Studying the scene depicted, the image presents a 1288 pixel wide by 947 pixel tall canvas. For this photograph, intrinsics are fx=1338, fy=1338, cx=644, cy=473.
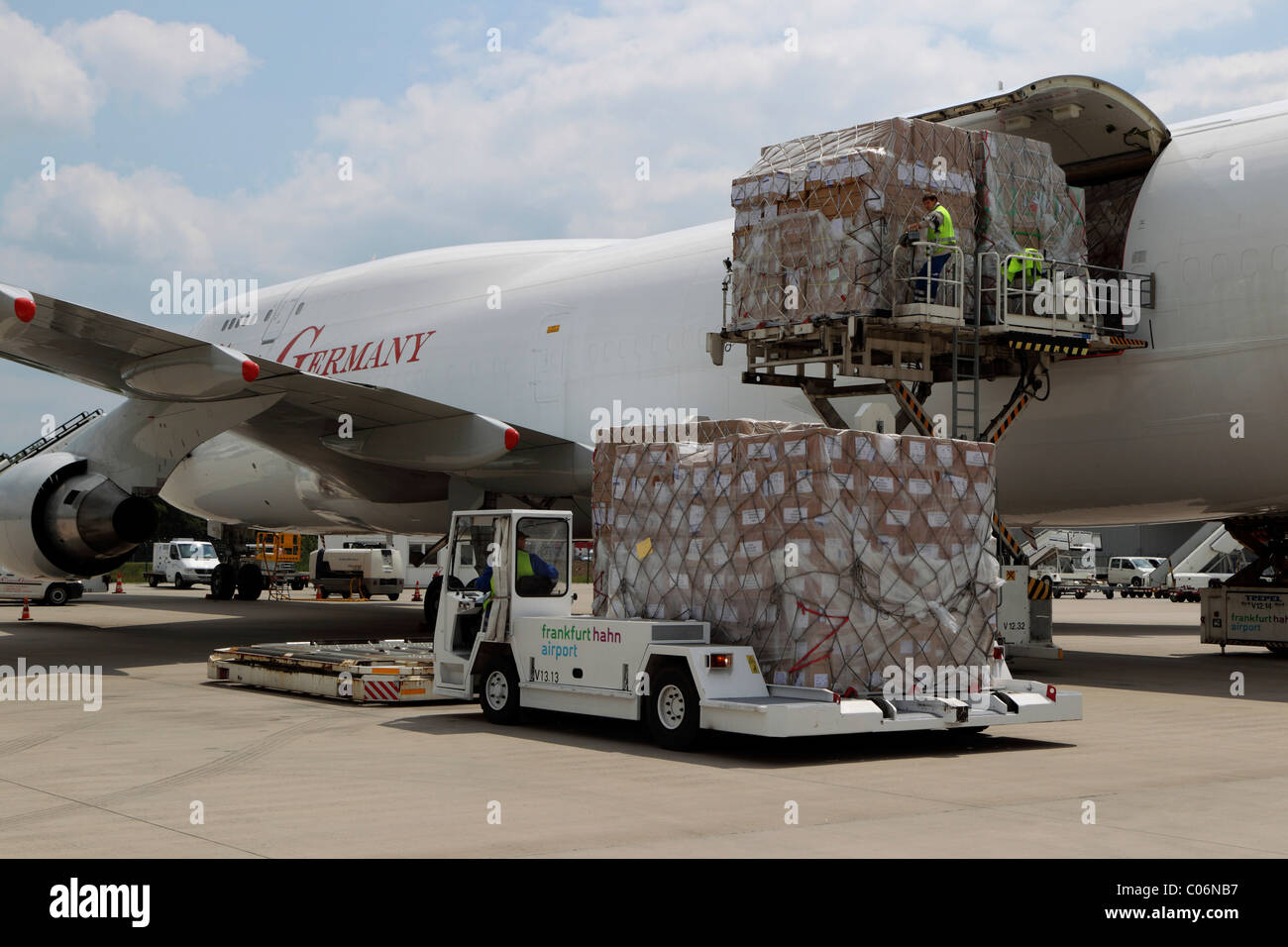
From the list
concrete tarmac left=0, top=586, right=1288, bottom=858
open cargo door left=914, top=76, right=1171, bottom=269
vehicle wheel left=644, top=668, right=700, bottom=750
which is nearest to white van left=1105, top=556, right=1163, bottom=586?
open cargo door left=914, top=76, right=1171, bottom=269

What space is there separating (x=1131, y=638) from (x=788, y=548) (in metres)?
15.6

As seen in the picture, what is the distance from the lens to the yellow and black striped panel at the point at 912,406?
13523 mm

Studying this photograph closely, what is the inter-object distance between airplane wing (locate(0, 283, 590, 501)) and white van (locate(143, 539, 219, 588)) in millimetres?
27965

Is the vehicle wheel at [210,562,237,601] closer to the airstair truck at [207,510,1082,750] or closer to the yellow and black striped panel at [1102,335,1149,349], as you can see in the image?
the airstair truck at [207,510,1082,750]

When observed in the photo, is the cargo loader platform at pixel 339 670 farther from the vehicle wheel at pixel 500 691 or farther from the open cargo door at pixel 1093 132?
the open cargo door at pixel 1093 132

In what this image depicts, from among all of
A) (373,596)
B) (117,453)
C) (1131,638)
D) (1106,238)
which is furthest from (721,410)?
(373,596)

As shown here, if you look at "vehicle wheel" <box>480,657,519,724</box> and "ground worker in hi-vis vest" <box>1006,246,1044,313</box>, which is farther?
"ground worker in hi-vis vest" <box>1006,246,1044,313</box>

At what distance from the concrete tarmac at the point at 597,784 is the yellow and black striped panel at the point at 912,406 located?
10.2ft

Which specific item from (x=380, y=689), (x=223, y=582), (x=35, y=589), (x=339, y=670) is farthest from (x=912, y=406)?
(x=35, y=589)

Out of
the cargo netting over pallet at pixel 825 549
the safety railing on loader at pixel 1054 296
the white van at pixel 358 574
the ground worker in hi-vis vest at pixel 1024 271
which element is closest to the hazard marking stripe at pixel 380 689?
the cargo netting over pallet at pixel 825 549

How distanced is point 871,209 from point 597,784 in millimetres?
6984

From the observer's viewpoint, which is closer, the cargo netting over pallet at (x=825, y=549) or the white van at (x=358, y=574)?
the cargo netting over pallet at (x=825, y=549)

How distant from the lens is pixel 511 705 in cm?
1073

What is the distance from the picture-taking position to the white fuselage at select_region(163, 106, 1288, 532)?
41.6 feet
